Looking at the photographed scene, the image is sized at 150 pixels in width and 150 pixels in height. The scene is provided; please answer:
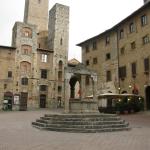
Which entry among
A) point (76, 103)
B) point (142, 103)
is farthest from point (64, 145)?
point (142, 103)

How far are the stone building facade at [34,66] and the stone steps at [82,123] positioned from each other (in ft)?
87.8

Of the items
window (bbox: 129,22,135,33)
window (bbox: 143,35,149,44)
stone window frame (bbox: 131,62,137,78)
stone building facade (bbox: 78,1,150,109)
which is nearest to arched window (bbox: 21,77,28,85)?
stone building facade (bbox: 78,1,150,109)

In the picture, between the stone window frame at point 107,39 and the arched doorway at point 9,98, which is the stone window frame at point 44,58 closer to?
the arched doorway at point 9,98

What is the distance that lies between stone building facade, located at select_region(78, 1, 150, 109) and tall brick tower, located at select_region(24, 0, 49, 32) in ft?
57.7

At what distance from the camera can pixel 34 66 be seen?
1699 inches

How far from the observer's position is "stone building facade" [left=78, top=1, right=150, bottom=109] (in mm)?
29844

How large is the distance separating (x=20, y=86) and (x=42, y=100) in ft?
14.5

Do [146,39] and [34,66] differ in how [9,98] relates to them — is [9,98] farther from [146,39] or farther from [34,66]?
[146,39]

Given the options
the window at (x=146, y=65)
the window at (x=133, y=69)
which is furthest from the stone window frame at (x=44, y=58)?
the window at (x=146, y=65)

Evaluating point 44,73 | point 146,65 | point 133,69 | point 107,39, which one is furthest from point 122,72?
point 44,73

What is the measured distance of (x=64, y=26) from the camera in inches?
1825

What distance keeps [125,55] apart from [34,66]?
54.6ft

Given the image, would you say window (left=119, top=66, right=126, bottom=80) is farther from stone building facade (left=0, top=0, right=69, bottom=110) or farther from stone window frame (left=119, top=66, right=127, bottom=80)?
stone building facade (left=0, top=0, right=69, bottom=110)

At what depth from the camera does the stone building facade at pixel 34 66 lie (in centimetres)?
4066
